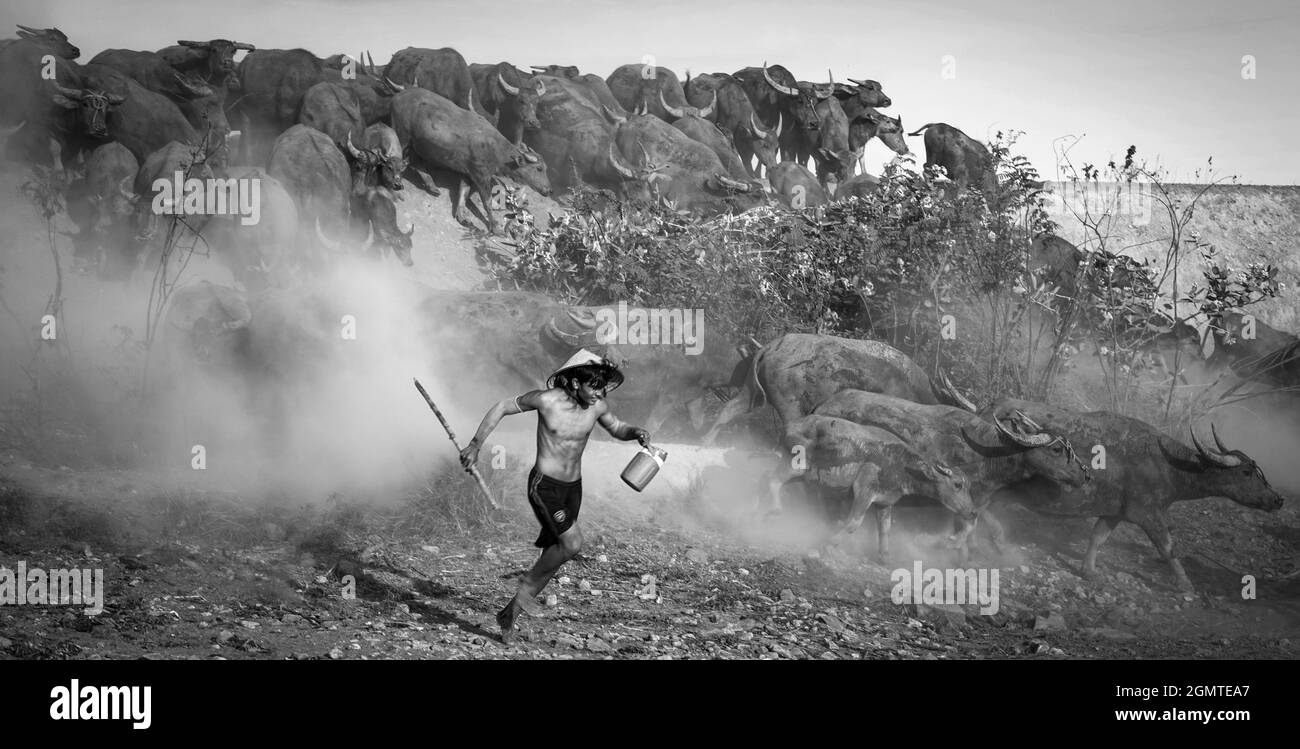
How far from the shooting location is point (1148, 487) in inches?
468

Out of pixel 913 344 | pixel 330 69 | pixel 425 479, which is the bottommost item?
pixel 425 479

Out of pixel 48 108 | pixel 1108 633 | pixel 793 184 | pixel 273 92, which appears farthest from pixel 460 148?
pixel 1108 633

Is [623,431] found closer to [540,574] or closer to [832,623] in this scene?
[540,574]

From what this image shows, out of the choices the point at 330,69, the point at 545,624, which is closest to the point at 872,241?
the point at 545,624

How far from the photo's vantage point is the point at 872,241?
17125 mm

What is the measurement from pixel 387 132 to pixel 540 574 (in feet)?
52.8

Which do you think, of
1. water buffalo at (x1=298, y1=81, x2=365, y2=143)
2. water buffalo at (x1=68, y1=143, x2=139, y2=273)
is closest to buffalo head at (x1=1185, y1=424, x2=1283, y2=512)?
water buffalo at (x1=68, y1=143, x2=139, y2=273)

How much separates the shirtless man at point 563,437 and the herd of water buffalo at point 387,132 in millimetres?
9300

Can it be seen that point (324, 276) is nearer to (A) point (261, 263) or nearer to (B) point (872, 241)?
(A) point (261, 263)

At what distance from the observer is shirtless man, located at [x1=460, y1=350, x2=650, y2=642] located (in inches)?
315

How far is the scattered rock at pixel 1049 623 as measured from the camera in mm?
9969

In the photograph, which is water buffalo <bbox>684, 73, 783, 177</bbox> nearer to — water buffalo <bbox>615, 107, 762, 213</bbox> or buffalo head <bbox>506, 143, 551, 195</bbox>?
water buffalo <bbox>615, 107, 762, 213</bbox>

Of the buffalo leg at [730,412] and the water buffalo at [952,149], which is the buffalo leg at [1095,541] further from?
the water buffalo at [952,149]

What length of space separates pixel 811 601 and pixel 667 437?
5.20 m
